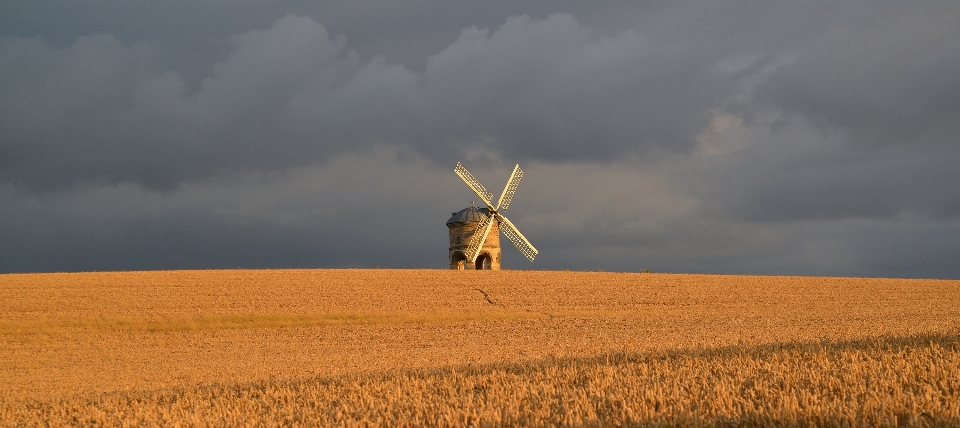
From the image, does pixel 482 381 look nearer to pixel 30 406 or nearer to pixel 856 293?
pixel 30 406

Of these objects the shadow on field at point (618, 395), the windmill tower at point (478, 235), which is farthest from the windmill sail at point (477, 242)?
the shadow on field at point (618, 395)

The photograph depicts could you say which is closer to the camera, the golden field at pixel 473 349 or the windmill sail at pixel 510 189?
the golden field at pixel 473 349

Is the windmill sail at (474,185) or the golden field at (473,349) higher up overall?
the windmill sail at (474,185)

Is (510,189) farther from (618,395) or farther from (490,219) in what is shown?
(618,395)

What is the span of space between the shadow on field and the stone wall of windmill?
36497mm

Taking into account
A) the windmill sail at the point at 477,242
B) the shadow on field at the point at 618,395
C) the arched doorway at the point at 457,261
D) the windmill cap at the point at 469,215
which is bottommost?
the shadow on field at the point at 618,395

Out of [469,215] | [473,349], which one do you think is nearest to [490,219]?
[469,215]

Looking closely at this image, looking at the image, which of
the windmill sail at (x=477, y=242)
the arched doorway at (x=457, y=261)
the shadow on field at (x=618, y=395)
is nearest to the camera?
the shadow on field at (x=618, y=395)

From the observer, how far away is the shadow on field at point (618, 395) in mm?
6504

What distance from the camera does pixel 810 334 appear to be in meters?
22.0

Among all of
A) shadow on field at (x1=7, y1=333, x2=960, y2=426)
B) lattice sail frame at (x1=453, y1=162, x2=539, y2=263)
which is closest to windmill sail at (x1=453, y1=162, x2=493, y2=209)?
lattice sail frame at (x1=453, y1=162, x2=539, y2=263)

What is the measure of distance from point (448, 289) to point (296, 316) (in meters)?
9.55

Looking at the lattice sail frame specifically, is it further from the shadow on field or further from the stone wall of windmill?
the shadow on field

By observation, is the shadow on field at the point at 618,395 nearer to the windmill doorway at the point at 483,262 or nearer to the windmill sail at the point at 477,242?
the windmill sail at the point at 477,242
